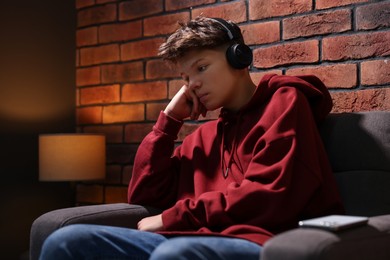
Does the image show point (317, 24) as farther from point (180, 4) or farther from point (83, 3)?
point (83, 3)

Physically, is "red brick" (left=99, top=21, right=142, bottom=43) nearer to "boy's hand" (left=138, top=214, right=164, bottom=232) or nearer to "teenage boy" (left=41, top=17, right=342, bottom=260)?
"teenage boy" (left=41, top=17, right=342, bottom=260)

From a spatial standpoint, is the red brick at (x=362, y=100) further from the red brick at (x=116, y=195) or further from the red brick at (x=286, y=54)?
the red brick at (x=116, y=195)

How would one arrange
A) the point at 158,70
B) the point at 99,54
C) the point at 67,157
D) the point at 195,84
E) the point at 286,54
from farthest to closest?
1. the point at 99,54
2. the point at 158,70
3. the point at 67,157
4. the point at 286,54
5. the point at 195,84

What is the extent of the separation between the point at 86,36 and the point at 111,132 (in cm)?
49

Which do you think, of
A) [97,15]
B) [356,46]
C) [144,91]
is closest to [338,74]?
[356,46]

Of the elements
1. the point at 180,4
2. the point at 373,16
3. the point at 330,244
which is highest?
the point at 180,4

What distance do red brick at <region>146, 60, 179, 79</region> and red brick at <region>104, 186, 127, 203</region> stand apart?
1.72 feet

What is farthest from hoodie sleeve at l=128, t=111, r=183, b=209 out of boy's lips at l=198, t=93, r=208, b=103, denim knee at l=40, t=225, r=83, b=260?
denim knee at l=40, t=225, r=83, b=260

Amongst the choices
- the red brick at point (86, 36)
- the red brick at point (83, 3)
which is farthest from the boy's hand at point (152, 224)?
the red brick at point (83, 3)

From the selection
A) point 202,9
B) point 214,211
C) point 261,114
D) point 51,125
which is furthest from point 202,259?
point 51,125

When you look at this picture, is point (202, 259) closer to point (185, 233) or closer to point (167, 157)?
point (185, 233)

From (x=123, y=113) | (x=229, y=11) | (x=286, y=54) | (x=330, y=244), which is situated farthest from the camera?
(x=123, y=113)

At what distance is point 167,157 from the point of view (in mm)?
1958

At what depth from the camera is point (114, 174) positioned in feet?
9.31
